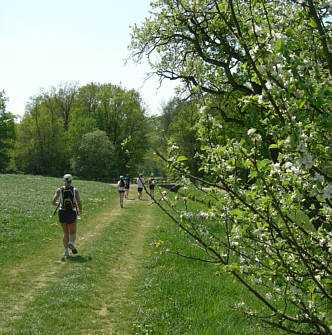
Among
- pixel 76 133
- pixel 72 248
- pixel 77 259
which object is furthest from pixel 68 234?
pixel 76 133

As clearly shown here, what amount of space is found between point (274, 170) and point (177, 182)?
0.90 metres

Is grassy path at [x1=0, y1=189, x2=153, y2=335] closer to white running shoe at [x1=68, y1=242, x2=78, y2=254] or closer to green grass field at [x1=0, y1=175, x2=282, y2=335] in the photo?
green grass field at [x1=0, y1=175, x2=282, y2=335]

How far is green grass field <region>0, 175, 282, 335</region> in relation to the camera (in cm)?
575

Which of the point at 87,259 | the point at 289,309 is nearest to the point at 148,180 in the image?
the point at 289,309

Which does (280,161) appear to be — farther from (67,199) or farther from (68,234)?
(68,234)

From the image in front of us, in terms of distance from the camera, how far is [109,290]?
756 centimetres

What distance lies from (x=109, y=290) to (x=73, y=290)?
0.81m

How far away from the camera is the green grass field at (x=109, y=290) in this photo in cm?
575

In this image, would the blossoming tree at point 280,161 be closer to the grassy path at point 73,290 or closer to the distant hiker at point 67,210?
the grassy path at point 73,290

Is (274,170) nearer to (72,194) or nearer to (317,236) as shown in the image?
(317,236)

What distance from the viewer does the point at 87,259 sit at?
977 centimetres

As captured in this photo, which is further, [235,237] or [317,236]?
[317,236]

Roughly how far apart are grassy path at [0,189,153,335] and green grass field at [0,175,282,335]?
16 mm

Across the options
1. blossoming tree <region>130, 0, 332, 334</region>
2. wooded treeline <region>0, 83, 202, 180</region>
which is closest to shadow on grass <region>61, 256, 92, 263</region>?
blossoming tree <region>130, 0, 332, 334</region>
